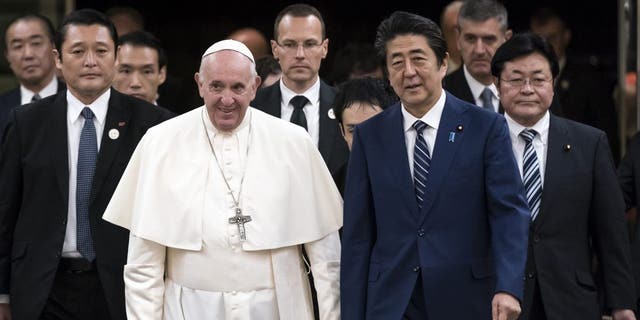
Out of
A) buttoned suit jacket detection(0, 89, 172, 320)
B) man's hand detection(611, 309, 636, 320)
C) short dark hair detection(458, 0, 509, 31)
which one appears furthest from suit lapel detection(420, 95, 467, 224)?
short dark hair detection(458, 0, 509, 31)

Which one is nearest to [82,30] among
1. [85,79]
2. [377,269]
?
[85,79]

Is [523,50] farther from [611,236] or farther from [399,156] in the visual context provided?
[399,156]

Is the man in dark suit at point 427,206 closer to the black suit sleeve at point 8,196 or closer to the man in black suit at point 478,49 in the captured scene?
the black suit sleeve at point 8,196

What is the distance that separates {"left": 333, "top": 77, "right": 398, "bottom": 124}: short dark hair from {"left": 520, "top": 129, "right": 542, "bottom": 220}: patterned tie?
0.76 meters

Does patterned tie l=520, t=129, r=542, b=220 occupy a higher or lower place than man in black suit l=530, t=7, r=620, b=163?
lower

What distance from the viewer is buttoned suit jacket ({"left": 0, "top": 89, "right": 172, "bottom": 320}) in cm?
689

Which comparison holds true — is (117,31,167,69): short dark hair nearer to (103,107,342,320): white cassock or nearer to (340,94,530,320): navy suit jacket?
(103,107,342,320): white cassock

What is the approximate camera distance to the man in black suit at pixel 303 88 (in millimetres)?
7691

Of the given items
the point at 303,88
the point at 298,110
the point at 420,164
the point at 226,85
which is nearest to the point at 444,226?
the point at 420,164

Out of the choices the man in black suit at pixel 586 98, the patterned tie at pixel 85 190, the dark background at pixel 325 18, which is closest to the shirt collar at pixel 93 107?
the patterned tie at pixel 85 190

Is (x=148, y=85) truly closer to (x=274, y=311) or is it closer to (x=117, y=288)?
(x=117, y=288)

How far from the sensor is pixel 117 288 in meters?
6.89

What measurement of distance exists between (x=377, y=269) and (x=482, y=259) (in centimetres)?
42

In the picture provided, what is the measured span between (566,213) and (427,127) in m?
0.97
